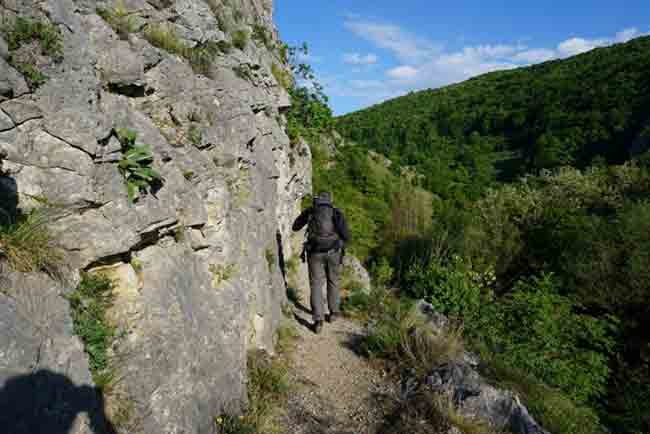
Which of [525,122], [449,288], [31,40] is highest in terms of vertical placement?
[31,40]

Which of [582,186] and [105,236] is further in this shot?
[582,186]

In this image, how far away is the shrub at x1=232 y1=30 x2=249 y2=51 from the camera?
22.7 feet

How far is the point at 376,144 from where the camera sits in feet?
140

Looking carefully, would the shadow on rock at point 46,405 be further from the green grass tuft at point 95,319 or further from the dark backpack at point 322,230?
the dark backpack at point 322,230

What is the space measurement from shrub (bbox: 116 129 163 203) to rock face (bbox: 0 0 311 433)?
8cm

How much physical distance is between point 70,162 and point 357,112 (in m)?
62.1

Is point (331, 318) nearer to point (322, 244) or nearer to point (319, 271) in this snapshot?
point (319, 271)

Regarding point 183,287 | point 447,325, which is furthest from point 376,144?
point 183,287

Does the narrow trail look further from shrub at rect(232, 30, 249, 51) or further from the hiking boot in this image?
shrub at rect(232, 30, 249, 51)

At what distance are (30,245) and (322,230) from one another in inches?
157

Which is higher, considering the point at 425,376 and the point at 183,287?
the point at 183,287

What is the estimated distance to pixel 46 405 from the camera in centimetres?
207

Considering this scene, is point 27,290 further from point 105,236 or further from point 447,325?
point 447,325

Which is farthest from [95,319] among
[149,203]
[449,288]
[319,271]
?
[449,288]
